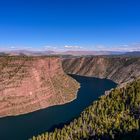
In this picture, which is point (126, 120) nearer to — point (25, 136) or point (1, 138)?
point (25, 136)

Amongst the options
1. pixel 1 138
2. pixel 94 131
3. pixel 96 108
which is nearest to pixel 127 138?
pixel 94 131

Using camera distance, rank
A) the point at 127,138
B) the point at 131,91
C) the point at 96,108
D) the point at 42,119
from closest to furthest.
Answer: the point at 127,138 → the point at 96,108 → the point at 131,91 → the point at 42,119

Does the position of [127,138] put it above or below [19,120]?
above

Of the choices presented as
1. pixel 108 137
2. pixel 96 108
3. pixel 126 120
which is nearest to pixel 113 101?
pixel 96 108

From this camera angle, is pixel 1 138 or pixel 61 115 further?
pixel 61 115

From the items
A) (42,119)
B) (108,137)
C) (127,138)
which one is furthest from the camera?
(42,119)

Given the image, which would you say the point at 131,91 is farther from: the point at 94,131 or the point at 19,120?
the point at 19,120
